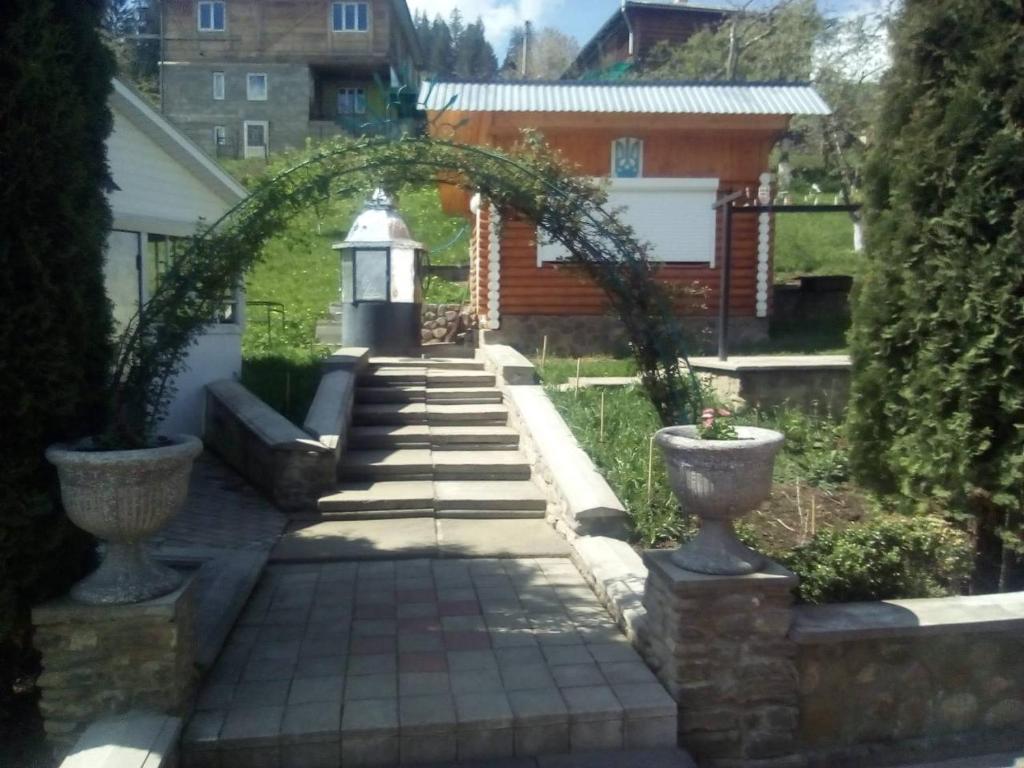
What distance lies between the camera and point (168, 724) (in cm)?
359

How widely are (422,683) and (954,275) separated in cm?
342

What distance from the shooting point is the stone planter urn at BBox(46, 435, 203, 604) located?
3.47 m

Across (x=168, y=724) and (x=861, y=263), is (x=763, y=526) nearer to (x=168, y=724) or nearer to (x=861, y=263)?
(x=861, y=263)

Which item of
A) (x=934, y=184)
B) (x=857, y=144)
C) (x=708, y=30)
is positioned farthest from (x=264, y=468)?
(x=708, y=30)

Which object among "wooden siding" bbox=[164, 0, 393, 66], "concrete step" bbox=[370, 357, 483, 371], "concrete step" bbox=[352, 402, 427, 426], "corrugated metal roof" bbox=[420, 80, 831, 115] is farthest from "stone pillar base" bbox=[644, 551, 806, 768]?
"wooden siding" bbox=[164, 0, 393, 66]

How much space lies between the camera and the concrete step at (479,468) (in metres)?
8.06

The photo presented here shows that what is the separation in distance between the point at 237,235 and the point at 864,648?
11.4 ft

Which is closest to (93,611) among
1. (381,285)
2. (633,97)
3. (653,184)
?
(381,285)

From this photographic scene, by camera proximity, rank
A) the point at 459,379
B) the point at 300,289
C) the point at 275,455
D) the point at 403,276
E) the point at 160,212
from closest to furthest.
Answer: the point at 275,455 → the point at 160,212 → the point at 459,379 → the point at 403,276 → the point at 300,289

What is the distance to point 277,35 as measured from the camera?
124ft

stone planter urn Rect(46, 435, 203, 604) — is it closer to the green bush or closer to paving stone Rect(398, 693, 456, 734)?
paving stone Rect(398, 693, 456, 734)

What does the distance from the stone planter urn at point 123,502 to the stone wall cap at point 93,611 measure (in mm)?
48

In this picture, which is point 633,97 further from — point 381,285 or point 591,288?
point 381,285

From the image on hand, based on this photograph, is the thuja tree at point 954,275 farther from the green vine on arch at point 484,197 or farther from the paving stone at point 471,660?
the paving stone at point 471,660
